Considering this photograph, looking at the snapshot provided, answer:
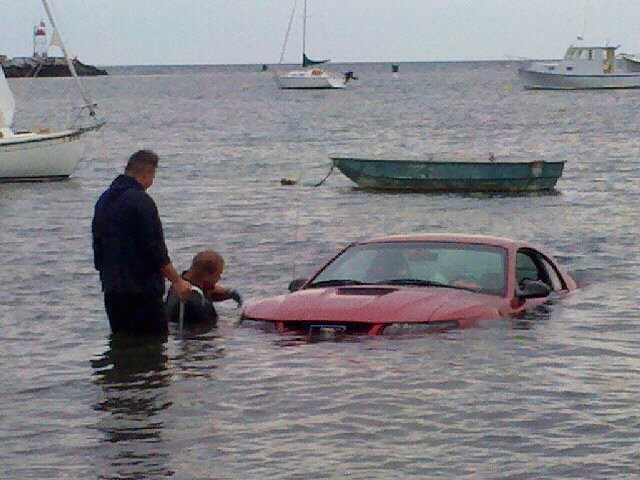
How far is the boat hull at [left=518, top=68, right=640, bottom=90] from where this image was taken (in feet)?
431

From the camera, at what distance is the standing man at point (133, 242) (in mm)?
12180

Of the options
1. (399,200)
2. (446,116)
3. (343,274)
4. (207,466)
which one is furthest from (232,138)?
(207,466)

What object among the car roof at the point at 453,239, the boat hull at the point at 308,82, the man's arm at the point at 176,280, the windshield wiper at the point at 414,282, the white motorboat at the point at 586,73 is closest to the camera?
the man's arm at the point at 176,280

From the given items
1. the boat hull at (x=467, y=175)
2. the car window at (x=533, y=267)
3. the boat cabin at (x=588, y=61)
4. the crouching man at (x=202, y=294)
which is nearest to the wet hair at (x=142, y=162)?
the crouching man at (x=202, y=294)

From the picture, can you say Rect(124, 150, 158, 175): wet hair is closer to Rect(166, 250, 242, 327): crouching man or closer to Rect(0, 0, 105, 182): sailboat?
Rect(166, 250, 242, 327): crouching man

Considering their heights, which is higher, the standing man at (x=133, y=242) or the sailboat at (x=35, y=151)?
the standing man at (x=133, y=242)

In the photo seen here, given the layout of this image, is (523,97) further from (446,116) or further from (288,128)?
(288,128)

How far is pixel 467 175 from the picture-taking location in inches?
1481

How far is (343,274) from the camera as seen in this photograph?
14.2 metres

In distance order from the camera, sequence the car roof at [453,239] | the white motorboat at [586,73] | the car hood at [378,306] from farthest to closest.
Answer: the white motorboat at [586,73] → the car roof at [453,239] → the car hood at [378,306]

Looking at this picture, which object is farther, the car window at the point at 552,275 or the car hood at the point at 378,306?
the car window at the point at 552,275

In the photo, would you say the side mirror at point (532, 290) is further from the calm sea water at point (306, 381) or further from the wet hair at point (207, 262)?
the wet hair at point (207, 262)

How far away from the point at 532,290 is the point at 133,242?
148 inches

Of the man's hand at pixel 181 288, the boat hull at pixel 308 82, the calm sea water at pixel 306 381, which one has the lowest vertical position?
the boat hull at pixel 308 82
